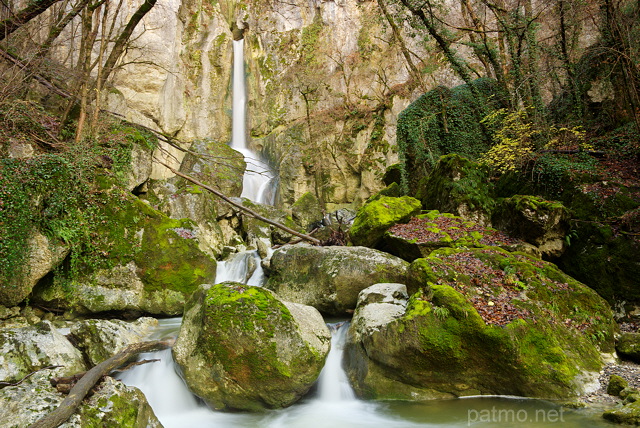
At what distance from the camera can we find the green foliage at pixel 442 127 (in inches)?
468

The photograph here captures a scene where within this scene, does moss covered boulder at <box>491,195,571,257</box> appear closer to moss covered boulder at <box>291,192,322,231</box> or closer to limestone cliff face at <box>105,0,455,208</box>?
moss covered boulder at <box>291,192,322,231</box>

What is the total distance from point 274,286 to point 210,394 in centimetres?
326

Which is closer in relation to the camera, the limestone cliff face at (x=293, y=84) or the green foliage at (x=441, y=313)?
the green foliage at (x=441, y=313)

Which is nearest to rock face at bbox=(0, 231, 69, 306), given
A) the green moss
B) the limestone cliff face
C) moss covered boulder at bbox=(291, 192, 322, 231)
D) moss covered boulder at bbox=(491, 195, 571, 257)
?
the green moss

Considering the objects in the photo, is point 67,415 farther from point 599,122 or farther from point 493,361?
point 599,122

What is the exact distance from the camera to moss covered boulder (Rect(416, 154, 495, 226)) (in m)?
9.34

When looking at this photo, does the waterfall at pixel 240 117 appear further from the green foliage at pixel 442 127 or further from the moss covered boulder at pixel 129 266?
the moss covered boulder at pixel 129 266

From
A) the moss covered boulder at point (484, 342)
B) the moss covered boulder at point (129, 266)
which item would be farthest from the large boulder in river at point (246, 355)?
the moss covered boulder at point (129, 266)

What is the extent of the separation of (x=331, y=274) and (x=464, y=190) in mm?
4490

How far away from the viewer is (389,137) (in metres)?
19.4

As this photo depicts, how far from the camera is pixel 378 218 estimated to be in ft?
29.1

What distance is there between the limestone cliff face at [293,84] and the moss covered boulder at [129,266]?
35.0ft

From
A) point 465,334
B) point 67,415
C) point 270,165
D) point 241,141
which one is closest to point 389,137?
point 270,165

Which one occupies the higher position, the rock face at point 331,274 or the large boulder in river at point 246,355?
the rock face at point 331,274
